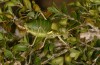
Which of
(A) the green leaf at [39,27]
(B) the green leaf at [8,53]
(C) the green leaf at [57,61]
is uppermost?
(A) the green leaf at [39,27]

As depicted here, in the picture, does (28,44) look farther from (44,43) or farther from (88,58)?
(88,58)

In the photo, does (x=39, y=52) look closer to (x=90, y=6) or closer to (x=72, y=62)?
(x=72, y=62)

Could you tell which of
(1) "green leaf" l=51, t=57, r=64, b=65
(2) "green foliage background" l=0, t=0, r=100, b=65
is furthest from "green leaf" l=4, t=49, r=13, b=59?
(1) "green leaf" l=51, t=57, r=64, b=65

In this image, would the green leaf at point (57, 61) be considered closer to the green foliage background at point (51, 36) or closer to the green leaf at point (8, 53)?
the green foliage background at point (51, 36)

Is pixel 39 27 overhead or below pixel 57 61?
overhead

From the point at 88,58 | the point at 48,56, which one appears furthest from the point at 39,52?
the point at 88,58

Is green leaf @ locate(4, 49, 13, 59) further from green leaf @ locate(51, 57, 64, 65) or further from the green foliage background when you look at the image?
green leaf @ locate(51, 57, 64, 65)

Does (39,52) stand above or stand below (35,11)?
below

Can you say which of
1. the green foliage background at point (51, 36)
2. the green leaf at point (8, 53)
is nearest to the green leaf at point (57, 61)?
the green foliage background at point (51, 36)
